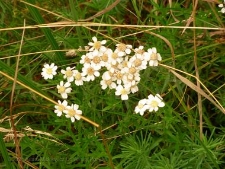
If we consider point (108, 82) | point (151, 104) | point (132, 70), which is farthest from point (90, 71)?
point (151, 104)

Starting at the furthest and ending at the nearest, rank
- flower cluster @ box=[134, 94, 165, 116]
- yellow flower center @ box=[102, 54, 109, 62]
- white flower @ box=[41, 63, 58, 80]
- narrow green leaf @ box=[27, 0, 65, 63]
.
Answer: narrow green leaf @ box=[27, 0, 65, 63], white flower @ box=[41, 63, 58, 80], yellow flower center @ box=[102, 54, 109, 62], flower cluster @ box=[134, 94, 165, 116]

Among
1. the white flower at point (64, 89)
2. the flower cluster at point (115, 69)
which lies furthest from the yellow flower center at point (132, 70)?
the white flower at point (64, 89)

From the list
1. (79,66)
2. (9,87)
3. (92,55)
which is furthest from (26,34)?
(92,55)

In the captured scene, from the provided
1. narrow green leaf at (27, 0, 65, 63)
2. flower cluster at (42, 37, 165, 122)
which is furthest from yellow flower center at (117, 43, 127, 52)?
narrow green leaf at (27, 0, 65, 63)

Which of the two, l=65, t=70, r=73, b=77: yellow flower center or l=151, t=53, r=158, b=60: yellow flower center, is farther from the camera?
l=65, t=70, r=73, b=77: yellow flower center

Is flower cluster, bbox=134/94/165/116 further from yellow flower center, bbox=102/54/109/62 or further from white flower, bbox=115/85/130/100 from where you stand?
yellow flower center, bbox=102/54/109/62

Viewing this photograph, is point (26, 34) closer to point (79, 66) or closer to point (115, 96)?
point (79, 66)

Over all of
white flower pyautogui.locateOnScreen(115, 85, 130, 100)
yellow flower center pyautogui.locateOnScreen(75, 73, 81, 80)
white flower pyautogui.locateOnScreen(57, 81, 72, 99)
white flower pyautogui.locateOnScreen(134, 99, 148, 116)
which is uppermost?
yellow flower center pyautogui.locateOnScreen(75, 73, 81, 80)

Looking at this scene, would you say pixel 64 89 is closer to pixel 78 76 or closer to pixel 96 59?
pixel 78 76
